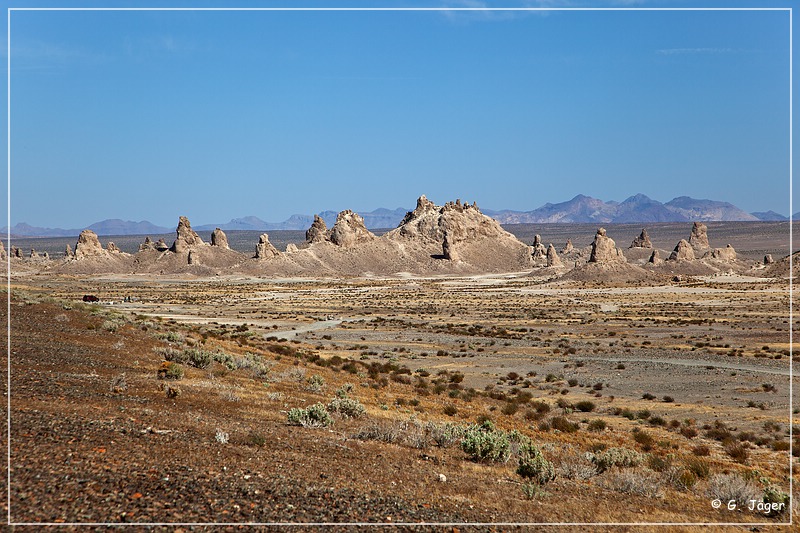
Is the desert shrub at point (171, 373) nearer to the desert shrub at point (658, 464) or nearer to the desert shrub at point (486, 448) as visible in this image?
the desert shrub at point (486, 448)

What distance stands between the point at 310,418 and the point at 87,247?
150 meters

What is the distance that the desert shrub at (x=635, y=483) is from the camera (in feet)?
33.9

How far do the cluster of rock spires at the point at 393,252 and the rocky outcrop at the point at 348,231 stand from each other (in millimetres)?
246

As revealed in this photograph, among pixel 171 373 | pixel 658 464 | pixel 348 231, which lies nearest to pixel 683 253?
pixel 348 231

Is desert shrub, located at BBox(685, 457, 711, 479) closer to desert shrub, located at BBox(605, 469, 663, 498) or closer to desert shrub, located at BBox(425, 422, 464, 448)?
desert shrub, located at BBox(605, 469, 663, 498)

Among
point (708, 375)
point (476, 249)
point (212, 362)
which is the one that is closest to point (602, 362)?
point (708, 375)

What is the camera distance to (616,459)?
12312 millimetres

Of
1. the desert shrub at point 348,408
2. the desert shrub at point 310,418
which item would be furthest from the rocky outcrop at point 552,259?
the desert shrub at point 310,418

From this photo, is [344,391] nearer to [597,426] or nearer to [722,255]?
[597,426]

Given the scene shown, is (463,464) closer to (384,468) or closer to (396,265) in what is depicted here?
(384,468)

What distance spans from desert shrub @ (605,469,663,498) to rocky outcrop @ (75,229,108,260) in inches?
6014

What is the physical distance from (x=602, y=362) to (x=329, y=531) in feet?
92.8

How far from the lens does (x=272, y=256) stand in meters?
146

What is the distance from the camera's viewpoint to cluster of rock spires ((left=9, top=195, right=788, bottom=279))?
142000 mm
